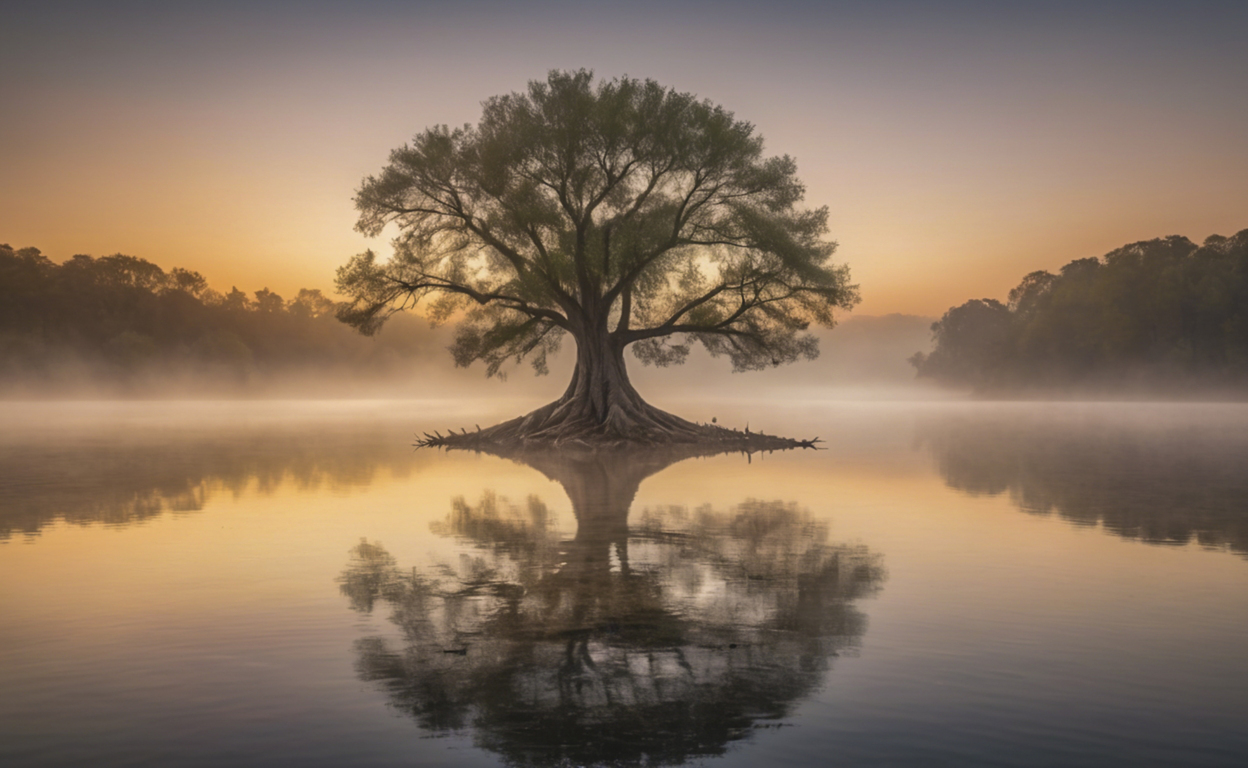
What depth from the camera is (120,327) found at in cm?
14450

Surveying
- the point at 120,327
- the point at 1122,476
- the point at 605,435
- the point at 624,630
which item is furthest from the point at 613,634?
the point at 120,327

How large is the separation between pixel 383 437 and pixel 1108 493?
116 ft

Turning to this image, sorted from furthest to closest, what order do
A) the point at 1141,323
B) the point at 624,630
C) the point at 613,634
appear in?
the point at 1141,323 → the point at 624,630 → the point at 613,634

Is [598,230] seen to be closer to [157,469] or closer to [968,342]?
[157,469]

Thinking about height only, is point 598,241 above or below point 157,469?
above

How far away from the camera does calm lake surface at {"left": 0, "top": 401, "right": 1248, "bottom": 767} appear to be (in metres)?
Answer: 6.29

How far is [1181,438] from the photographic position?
4478cm

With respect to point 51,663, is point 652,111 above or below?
above

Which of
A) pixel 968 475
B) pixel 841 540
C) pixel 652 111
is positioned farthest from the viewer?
pixel 652 111

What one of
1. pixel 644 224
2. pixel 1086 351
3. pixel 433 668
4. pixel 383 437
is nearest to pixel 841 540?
pixel 433 668

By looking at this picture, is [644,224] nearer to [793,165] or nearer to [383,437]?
[793,165]

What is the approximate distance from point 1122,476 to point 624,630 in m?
22.5

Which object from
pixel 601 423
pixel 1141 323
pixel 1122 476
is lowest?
pixel 1122 476

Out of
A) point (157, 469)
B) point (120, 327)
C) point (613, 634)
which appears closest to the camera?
point (613, 634)
